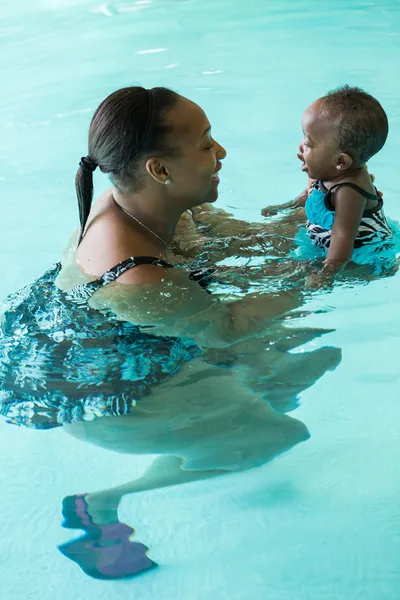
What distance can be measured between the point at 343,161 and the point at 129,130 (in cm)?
86

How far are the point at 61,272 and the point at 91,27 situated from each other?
5609 millimetres

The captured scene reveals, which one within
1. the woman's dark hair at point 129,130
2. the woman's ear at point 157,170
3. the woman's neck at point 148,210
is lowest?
the woman's neck at point 148,210

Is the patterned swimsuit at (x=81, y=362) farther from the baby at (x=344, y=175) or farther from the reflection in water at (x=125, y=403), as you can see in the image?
the baby at (x=344, y=175)

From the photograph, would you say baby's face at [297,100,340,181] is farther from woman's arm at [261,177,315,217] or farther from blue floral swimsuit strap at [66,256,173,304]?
blue floral swimsuit strap at [66,256,173,304]

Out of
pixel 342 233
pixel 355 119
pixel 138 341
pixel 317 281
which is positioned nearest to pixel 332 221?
pixel 342 233

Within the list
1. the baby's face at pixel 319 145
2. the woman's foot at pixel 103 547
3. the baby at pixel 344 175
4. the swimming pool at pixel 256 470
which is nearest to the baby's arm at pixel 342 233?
the baby at pixel 344 175

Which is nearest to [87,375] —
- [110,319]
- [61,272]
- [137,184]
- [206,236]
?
[110,319]

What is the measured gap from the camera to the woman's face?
240cm

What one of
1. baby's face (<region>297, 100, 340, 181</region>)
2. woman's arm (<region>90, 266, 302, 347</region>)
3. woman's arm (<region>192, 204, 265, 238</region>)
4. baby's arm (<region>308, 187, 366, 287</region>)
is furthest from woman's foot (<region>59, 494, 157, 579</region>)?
baby's face (<region>297, 100, 340, 181</region>)

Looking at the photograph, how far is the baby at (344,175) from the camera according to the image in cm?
273

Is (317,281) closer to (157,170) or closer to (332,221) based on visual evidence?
(332,221)

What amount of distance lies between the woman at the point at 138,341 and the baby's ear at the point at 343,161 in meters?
0.48

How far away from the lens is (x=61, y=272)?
265 cm

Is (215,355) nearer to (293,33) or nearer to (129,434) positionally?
(129,434)
